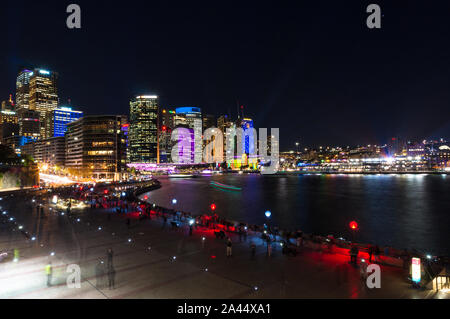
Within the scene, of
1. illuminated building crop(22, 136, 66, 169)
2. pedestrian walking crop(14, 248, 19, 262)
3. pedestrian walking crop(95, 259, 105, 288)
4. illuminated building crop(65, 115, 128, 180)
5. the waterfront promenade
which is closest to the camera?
the waterfront promenade

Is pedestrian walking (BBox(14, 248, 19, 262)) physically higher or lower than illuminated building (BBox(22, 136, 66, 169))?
lower

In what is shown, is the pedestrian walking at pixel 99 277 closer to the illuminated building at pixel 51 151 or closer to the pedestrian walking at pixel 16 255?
the pedestrian walking at pixel 16 255

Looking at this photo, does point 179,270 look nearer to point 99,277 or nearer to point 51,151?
point 99,277

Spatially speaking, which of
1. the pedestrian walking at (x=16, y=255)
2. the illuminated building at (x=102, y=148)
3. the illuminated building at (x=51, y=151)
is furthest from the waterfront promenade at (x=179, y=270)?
the illuminated building at (x=51, y=151)

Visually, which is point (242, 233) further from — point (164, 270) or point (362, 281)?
point (362, 281)

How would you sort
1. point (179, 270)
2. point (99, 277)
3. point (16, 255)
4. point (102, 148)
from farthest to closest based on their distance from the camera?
point (102, 148) < point (16, 255) < point (179, 270) < point (99, 277)

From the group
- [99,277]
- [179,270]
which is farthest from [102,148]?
[179,270]

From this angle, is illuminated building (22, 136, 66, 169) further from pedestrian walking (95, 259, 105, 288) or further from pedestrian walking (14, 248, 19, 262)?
pedestrian walking (95, 259, 105, 288)

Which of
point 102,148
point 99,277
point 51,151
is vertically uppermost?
point 102,148

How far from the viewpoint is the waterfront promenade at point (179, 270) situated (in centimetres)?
1030

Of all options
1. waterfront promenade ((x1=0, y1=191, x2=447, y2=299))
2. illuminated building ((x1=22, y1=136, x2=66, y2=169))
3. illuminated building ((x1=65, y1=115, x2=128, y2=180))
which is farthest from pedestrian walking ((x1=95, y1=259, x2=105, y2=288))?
illuminated building ((x1=22, y1=136, x2=66, y2=169))

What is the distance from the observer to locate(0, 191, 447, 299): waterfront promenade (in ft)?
33.8

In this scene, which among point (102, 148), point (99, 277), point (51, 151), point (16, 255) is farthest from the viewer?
point (51, 151)

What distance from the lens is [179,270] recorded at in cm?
1259
